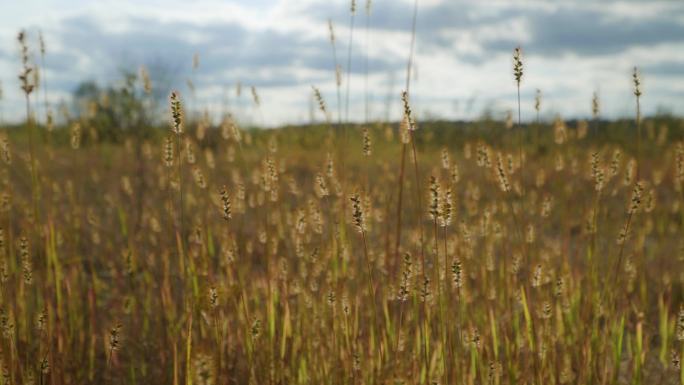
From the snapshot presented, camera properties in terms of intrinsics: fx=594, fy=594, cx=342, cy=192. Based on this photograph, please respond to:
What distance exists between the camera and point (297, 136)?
1082 cm

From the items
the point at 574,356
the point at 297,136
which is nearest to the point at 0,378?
the point at 574,356

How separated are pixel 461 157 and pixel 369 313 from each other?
7569 millimetres

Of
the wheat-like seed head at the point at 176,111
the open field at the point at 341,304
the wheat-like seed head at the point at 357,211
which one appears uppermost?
the wheat-like seed head at the point at 176,111

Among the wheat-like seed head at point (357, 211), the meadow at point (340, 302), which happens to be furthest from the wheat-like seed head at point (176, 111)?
the wheat-like seed head at point (357, 211)

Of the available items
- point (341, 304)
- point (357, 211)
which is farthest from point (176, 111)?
point (341, 304)

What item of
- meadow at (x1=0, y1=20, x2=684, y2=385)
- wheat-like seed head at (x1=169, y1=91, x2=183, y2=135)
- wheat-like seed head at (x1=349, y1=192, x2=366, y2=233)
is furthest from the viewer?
meadow at (x1=0, y1=20, x2=684, y2=385)

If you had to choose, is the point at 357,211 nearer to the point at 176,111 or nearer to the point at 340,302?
the point at 176,111

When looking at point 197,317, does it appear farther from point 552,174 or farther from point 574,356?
point 552,174

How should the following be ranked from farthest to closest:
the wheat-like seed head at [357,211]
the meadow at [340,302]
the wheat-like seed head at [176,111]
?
the meadow at [340,302], the wheat-like seed head at [176,111], the wheat-like seed head at [357,211]

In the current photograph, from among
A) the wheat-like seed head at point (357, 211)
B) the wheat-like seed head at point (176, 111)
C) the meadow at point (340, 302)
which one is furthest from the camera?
the meadow at point (340, 302)

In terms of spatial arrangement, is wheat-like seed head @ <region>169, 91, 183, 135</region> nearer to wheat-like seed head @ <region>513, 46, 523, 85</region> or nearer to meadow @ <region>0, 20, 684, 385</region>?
meadow @ <region>0, 20, 684, 385</region>

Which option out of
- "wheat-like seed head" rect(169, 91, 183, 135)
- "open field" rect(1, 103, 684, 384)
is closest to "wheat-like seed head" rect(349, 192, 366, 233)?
"open field" rect(1, 103, 684, 384)

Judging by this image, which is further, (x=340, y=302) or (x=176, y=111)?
(x=340, y=302)

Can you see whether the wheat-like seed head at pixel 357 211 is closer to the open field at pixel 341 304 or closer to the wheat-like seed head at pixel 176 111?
the open field at pixel 341 304
